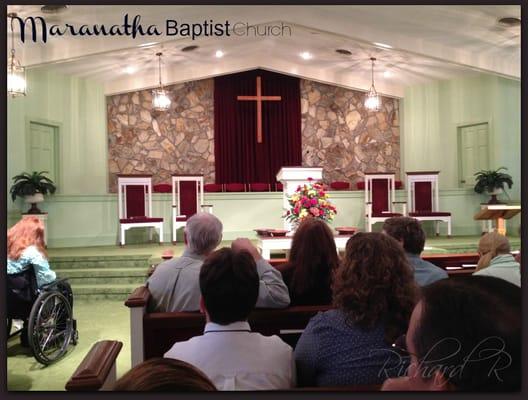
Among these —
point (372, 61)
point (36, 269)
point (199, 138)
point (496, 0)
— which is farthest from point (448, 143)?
point (36, 269)

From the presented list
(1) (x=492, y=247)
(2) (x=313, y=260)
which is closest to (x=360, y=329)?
(2) (x=313, y=260)

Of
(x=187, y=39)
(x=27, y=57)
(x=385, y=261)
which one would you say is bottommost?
(x=385, y=261)

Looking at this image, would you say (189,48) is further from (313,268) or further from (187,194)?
(313,268)

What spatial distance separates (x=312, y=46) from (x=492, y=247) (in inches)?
239

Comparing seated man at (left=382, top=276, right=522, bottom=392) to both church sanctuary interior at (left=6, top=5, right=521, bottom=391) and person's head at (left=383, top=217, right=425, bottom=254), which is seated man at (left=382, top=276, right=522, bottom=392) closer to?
church sanctuary interior at (left=6, top=5, right=521, bottom=391)

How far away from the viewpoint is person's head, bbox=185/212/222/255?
237 cm

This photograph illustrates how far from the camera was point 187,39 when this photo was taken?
21.9 ft

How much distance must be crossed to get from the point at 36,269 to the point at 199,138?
642cm

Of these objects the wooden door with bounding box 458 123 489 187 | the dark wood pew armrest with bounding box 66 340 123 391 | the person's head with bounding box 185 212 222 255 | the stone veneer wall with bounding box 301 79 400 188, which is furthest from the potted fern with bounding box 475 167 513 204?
the dark wood pew armrest with bounding box 66 340 123 391

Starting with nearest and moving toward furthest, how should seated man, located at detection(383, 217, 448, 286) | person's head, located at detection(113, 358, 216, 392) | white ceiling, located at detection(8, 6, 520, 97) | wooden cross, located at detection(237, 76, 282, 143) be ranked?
person's head, located at detection(113, 358, 216, 392) < seated man, located at detection(383, 217, 448, 286) < white ceiling, located at detection(8, 6, 520, 97) < wooden cross, located at detection(237, 76, 282, 143)

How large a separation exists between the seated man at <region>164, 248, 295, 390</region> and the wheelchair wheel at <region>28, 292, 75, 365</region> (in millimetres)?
1809

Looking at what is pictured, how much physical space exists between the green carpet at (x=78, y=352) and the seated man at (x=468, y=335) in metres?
2.36

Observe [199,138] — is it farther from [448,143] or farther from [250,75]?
[448,143]

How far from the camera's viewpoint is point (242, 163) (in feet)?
31.4
